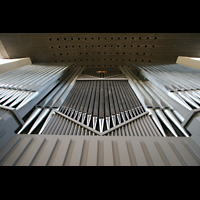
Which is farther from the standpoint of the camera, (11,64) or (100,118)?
(11,64)

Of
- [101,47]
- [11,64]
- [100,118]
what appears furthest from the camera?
[101,47]

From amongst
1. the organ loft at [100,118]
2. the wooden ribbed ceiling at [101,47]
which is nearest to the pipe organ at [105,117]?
the organ loft at [100,118]

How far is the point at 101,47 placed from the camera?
5.77 metres

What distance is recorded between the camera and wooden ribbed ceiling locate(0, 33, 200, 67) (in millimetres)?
5363

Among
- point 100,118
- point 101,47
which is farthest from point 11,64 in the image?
point 100,118

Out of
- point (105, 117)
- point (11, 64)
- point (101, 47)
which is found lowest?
point (105, 117)

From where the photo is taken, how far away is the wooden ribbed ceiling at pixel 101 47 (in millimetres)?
5363

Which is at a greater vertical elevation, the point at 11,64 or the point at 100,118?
the point at 11,64

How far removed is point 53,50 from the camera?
5859mm

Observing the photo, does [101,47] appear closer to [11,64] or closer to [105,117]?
[11,64]

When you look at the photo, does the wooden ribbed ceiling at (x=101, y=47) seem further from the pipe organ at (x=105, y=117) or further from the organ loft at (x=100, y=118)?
the pipe organ at (x=105, y=117)
